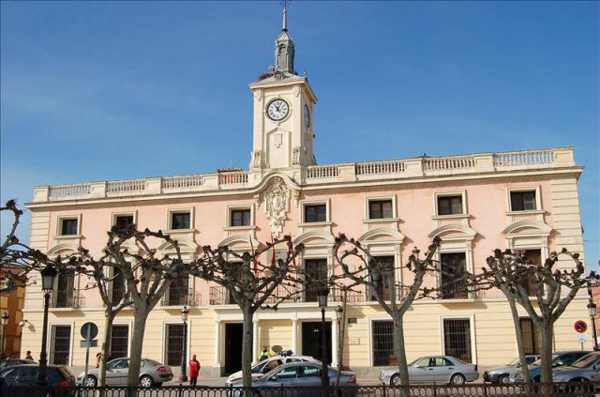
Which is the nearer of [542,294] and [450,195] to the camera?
[542,294]

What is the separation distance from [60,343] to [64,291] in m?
2.70

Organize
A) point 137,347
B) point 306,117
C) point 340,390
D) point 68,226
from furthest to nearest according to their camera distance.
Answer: point 306,117, point 68,226, point 137,347, point 340,390

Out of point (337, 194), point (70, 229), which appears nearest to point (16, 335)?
point (70, 229)

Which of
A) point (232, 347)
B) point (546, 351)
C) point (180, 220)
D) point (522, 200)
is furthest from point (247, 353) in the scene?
point (180, 220)

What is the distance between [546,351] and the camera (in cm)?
1727

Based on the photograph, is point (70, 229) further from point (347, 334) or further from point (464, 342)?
point (464, 342)

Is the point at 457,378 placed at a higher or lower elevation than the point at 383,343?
lower

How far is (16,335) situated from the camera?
62.0 meters

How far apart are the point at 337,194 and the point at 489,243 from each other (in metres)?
7.62

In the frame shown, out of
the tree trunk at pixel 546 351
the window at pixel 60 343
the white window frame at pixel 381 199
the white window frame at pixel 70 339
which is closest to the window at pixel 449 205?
the white window frame at pixel 381 199

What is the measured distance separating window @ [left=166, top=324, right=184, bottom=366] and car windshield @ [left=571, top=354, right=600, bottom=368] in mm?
19189

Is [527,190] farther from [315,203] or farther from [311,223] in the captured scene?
[311,223]

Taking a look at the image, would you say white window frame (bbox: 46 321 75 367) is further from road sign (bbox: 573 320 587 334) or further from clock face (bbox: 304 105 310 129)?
road sign (bbox: 573 320 587 334)

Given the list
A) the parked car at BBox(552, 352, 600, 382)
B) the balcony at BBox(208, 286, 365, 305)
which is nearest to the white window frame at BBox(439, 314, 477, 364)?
the balcony at BBox(208, 286, 365, 305)
